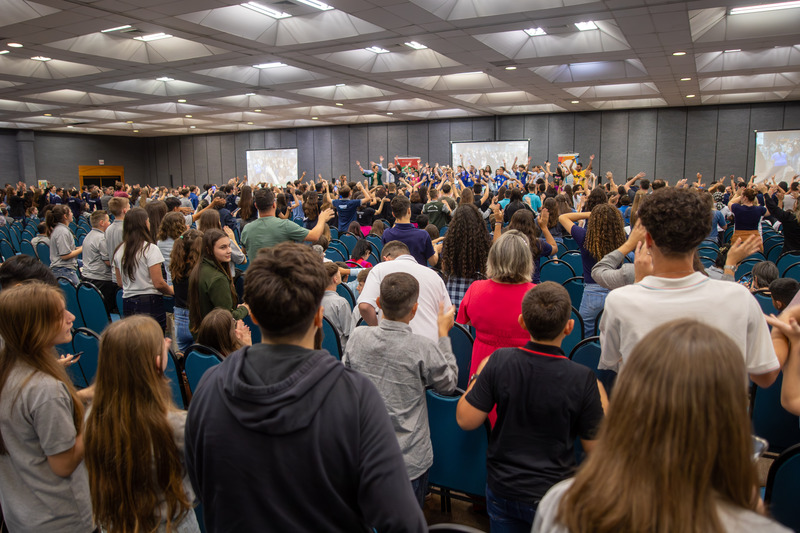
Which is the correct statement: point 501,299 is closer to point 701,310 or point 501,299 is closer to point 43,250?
point 701,310

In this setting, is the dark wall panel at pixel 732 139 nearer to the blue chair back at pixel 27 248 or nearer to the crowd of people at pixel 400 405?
the crowd of people at pixel 400 405

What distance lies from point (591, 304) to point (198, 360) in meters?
2.76

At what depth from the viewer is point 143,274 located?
173 inches

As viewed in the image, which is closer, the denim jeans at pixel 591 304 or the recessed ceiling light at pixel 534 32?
the denim jeans at pixel 591 304

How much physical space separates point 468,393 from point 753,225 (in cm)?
682

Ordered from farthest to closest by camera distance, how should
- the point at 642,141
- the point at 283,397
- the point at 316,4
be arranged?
the point at 642,141, the point at 316,4, the point at 283,397

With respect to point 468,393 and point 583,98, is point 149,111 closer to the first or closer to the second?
point 583,98

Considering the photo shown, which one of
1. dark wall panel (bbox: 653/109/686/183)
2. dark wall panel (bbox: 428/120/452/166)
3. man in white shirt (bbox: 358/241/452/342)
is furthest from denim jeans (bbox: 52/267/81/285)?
dark wall panel (bbox: 653/109/686/183)

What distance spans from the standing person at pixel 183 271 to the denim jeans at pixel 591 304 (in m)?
2.93

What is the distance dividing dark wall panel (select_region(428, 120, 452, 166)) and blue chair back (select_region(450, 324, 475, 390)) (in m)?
17.9

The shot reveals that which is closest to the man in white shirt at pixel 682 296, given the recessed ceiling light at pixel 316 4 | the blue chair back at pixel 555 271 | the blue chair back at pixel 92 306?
the blue chair back at pixel 555 271

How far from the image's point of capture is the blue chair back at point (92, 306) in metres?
4.66

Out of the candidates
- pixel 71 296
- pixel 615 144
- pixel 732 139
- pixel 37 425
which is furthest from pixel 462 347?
pixel 732 139

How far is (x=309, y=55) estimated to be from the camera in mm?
9781
